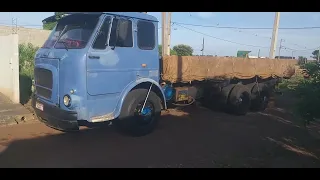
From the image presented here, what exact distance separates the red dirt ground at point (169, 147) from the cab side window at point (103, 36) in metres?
1.94

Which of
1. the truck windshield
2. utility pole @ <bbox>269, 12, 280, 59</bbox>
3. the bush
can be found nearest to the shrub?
the truck windshield

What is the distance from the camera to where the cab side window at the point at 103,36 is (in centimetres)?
554

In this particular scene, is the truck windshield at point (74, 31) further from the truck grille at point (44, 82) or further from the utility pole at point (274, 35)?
the utility pole at point (274, 35)

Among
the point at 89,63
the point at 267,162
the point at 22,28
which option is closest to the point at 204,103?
the point at 267,162

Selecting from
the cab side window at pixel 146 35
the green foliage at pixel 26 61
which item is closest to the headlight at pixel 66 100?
the cab side window at pixel 146 35

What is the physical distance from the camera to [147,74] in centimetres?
650

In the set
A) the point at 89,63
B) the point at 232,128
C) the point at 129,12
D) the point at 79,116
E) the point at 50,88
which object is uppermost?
the point at 129,12

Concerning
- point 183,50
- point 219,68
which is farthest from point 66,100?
point 183,50

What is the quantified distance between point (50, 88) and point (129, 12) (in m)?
2.16

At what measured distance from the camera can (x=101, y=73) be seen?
5562 mm

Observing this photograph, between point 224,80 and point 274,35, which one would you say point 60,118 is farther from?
point 274,35

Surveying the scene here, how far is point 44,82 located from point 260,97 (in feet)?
25.3

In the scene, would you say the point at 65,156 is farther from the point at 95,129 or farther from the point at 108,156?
the point at 95,129

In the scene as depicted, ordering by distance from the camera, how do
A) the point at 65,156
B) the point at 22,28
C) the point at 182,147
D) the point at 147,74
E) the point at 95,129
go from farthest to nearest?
the point at 22,28
the point at 95,129
the point at 147,74
the point at 182,147
the point at 65,156
